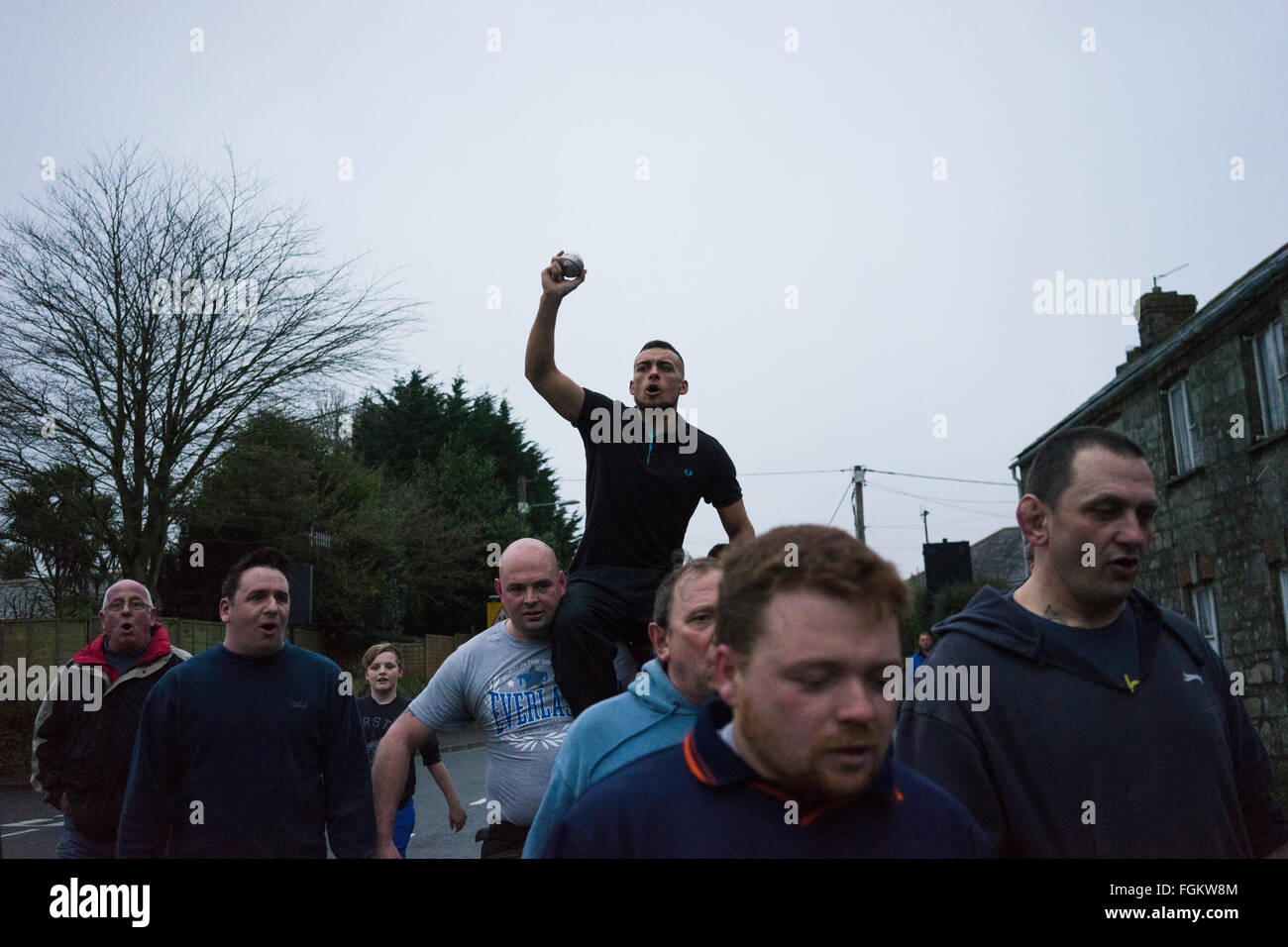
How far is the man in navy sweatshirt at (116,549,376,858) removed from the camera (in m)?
4.08

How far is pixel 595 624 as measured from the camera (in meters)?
3.90

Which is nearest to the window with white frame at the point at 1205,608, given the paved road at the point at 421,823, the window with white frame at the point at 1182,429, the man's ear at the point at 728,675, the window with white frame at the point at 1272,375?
the window with white frame at the point at 1182,429

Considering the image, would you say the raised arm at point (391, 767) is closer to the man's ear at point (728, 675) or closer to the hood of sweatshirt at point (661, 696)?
the hood of sweatshirt at point (661, 696)

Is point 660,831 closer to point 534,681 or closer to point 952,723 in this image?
point 952,723

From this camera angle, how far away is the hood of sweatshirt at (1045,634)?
264 centimetres

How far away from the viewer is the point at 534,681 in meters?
4.04

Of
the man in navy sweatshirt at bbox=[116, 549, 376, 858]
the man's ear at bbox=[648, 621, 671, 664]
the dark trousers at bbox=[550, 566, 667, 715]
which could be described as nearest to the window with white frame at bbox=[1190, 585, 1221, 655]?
the dark trousers at bbox=[550, 566, 667, 715]

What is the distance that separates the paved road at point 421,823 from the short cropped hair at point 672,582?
5.57 metres

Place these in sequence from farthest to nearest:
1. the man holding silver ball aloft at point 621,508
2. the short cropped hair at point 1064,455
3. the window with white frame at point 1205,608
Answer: the window with white frame at point 1205,608
the man holding silver ball aloft at point 621,508
the short cropped hair at point 1064,455

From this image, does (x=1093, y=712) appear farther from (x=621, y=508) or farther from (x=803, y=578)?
(x=621, y=508)

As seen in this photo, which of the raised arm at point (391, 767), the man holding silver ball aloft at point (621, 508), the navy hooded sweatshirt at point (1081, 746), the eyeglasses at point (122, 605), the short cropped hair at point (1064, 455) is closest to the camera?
the navy hooded sweatshirt at point (1081, 746)

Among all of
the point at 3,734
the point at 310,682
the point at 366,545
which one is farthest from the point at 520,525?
the point at 310,682

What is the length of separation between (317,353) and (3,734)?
Result: 7.84 metres

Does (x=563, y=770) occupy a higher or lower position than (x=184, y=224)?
lower
